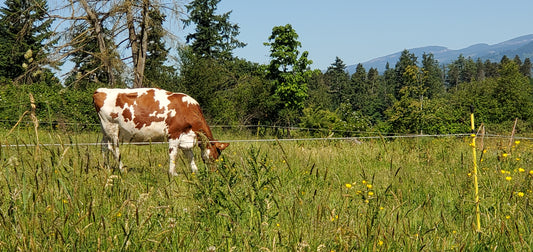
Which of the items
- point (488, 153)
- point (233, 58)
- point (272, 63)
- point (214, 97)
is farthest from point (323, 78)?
point (488, 153)

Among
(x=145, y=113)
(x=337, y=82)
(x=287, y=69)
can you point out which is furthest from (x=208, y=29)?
(x=337, y=82)

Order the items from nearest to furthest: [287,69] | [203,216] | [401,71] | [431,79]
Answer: [203,216] → [287,69] → [401,71] → [431,79]

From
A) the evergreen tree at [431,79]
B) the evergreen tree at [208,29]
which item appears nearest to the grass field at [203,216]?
the evergreen tree at [208,29]

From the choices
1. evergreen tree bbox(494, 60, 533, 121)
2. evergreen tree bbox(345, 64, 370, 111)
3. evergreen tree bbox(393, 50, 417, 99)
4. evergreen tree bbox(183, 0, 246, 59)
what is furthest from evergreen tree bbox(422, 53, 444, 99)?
evergreen tree bbox(183, 0, 246, 59)

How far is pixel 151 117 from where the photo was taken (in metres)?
8.55

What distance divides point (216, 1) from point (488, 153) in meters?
53.2

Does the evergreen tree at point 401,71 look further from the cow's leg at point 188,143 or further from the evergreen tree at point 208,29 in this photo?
the cow's leg at point 188,143

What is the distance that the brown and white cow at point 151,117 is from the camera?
8539 millimetres

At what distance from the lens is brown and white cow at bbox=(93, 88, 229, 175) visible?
8.54m

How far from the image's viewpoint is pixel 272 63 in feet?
125

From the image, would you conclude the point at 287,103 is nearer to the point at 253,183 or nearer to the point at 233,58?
the point at 233,58

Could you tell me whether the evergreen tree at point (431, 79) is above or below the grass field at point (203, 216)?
above

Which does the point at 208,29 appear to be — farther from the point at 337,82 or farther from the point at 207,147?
the point at 337,82

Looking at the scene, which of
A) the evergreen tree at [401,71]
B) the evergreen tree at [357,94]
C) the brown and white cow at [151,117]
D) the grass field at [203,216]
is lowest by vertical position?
the grass field at [203,216]
